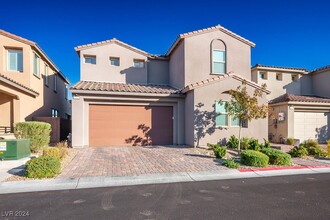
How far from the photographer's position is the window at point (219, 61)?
45.5 feet

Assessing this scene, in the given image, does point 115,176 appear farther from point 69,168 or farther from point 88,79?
point 88,79

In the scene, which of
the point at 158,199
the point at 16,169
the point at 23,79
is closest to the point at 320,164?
the point at 158,199

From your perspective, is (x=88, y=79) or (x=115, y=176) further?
(x=88, y=79)

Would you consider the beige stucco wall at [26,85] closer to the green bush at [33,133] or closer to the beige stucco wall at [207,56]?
the green bush at [33,133]

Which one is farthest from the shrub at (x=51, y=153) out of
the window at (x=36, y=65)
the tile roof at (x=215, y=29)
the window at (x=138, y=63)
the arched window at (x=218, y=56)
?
the arched window at (x=218, y=56)

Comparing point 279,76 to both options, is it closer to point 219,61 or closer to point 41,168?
point 219,61

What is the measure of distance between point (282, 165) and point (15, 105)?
14747mm

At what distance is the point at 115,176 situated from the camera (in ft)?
21.0

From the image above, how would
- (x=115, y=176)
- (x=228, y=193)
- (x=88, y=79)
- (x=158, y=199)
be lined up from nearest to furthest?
1. (x=158, y=199)
2. (x=228, y=193)
3. (x=115, y=176)
4. (x=88, y=79)

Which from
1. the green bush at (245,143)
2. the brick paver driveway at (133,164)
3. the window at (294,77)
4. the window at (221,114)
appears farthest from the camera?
the window at (294,77)

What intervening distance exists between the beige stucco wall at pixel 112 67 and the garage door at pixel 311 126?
12.4 meters

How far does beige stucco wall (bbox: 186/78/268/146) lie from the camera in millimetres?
11797

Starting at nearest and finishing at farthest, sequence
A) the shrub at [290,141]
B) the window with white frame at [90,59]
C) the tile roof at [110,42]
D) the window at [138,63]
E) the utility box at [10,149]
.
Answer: the utility box at [10,149]
the shrub at [290,141]
the tile roof at [110,42]
the window with white frame at [90,59]
the window at [138,63]

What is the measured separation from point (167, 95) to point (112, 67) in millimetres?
5444
